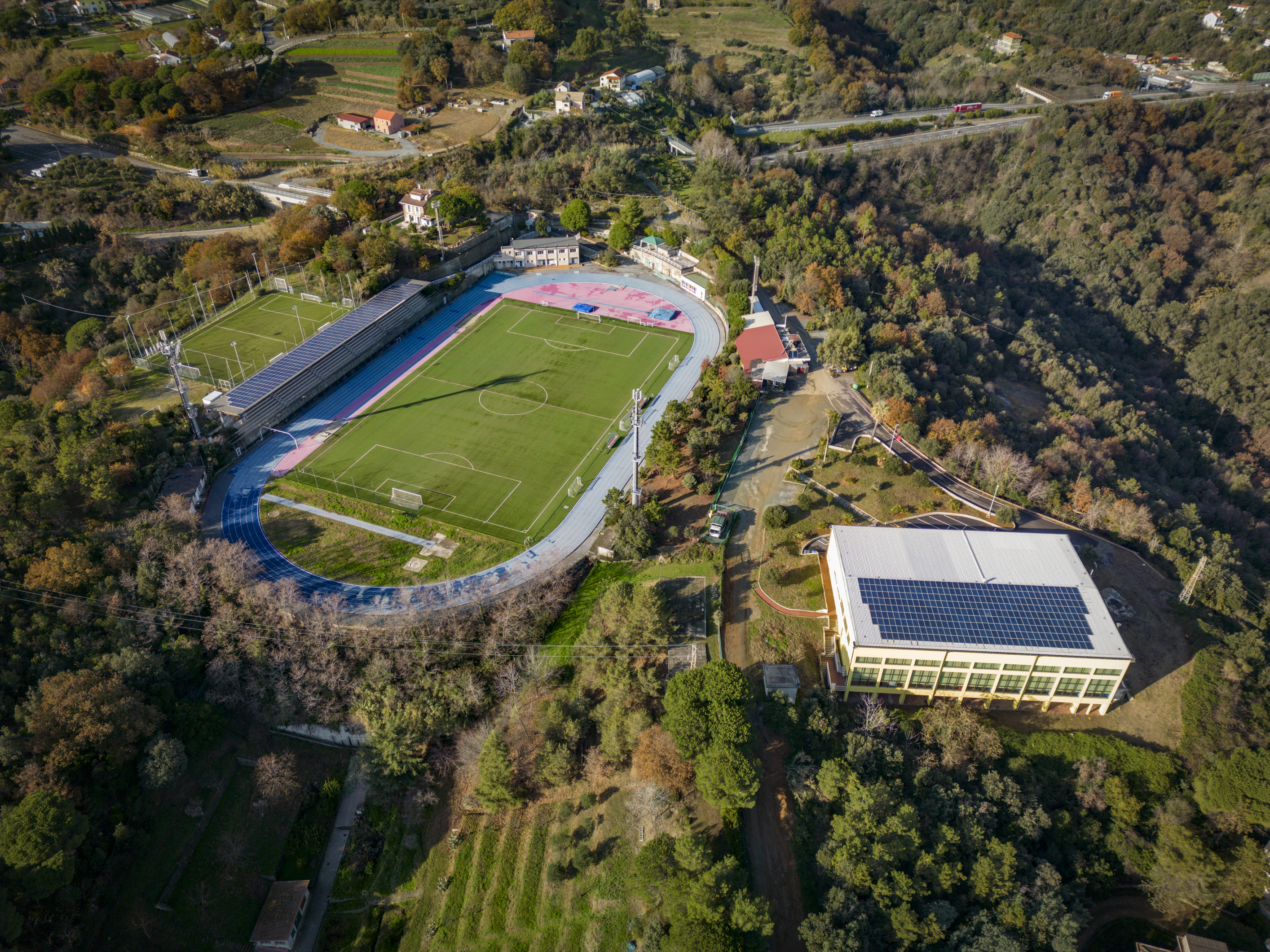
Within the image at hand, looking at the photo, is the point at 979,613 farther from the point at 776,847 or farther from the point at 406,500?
the point at 406,500

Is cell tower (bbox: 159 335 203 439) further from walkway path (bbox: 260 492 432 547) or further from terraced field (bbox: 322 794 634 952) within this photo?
terraced field (bbox: 322 794 634 952)

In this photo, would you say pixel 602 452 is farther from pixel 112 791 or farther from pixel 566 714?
pixel 112 791

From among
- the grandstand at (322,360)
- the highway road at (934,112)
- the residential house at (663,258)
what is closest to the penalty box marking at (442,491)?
the grandstand at (322,360)

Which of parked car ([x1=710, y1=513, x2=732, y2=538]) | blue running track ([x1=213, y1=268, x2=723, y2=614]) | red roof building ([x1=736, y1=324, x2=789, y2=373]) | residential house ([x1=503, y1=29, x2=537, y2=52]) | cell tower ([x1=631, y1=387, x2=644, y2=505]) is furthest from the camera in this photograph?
residential house ([x1=503, y1=29, x2=537, y2=52])

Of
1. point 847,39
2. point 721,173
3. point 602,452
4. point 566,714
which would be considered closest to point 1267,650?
point 566,714

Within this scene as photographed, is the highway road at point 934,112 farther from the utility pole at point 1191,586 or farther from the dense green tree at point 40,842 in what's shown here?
the dense green tree at point 40,842

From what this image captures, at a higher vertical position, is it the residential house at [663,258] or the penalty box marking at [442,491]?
the residential house at [663,258]

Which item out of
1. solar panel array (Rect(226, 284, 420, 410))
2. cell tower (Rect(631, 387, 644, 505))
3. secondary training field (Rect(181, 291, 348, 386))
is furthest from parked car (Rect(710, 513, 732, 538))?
secondary training field (Rect(181, 291, 348, 386))
